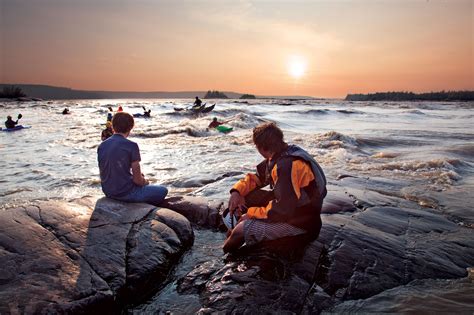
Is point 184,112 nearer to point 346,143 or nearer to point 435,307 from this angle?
point 346,143

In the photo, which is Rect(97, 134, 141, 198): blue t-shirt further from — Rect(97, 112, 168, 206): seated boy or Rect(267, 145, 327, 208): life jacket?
Rect(267, 145, 327, 208): life jacket

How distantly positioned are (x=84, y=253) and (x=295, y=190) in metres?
2.49

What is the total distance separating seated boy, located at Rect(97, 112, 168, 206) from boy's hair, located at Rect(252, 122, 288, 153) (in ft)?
7.66

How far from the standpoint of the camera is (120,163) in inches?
210

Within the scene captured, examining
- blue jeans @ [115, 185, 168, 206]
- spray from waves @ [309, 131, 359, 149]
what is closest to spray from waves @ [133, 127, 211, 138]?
spray from waves @ [309, 131, 359, 149]

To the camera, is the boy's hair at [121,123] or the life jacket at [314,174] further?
the boy's hair at [121,123]

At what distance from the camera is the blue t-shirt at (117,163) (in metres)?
5.26

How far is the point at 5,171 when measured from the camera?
32.4 feet

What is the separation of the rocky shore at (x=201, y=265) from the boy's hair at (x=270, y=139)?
4.05ft

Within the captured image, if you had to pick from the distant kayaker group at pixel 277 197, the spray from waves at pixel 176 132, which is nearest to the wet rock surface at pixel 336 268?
the distant kayaker group at pixel 277 197

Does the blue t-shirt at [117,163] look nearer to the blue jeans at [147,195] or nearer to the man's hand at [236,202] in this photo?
the blue jeans at [147,195]

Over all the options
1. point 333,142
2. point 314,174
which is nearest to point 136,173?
point 314,174

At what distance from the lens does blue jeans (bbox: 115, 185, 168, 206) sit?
5.46 meters

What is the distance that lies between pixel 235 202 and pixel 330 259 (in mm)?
1444
